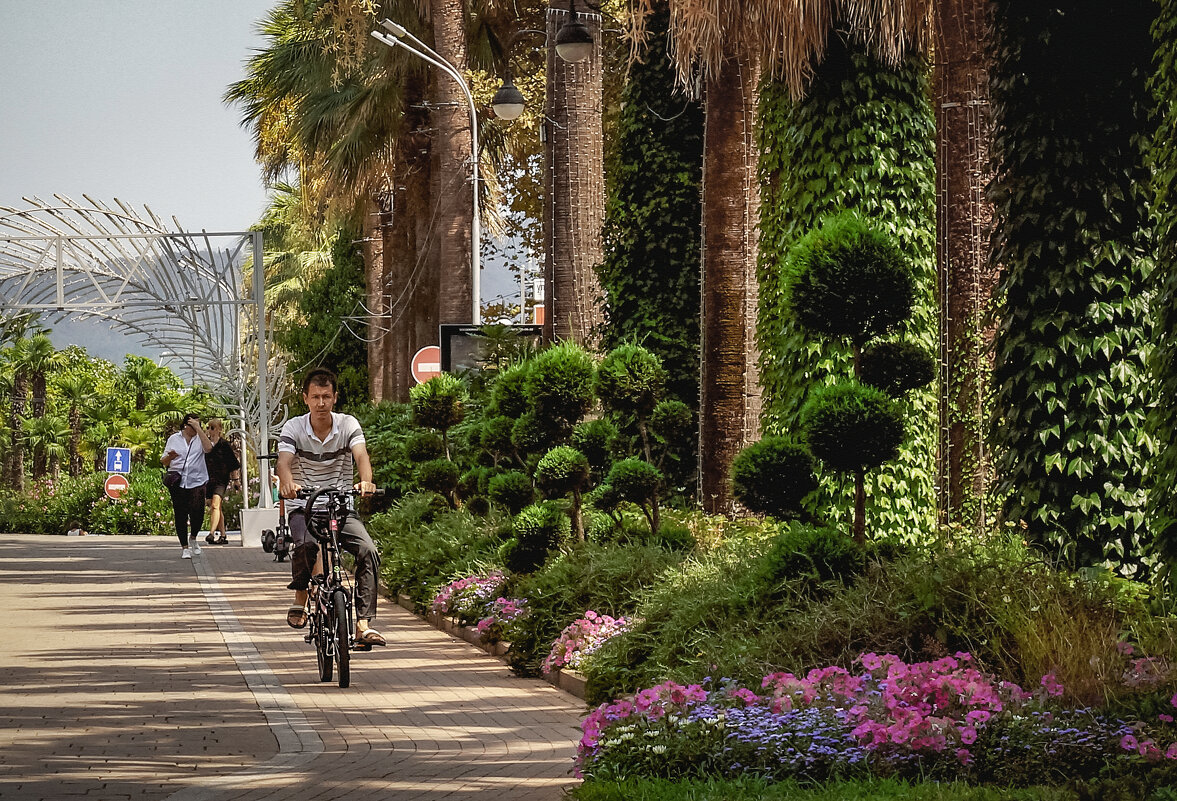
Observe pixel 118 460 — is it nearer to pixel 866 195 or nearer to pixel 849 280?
pixel 866 195

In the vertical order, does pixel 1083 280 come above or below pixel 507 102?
below

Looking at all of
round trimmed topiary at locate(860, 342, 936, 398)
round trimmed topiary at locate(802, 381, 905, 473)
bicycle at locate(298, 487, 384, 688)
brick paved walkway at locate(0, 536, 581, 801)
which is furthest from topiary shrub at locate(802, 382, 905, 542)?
bicycle at locate(298, 487, 384, 688)

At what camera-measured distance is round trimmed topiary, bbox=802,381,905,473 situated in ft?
33.6

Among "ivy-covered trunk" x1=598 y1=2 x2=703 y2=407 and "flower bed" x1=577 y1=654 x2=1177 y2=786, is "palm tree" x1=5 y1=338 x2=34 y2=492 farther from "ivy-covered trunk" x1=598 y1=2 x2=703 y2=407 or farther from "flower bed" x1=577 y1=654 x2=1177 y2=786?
"flower bed" x1=577 y1=654 x2=1177 y2=786

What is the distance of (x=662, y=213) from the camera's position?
61.5 feet

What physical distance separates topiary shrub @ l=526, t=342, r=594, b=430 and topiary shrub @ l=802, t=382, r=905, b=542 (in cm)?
427

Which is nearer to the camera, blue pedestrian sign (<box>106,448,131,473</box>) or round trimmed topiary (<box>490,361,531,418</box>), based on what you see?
round trimmed topiary (<box>490,361,531,418</box>)

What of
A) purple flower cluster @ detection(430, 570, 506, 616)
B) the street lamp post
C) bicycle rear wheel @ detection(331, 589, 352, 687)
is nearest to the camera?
bicycle rear wheel @ detection(331, 589, 352, 687)

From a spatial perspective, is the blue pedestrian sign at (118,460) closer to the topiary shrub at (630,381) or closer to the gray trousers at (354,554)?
the topiary shrub at (630,381)

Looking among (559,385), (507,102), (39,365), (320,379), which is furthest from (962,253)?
(39,365)

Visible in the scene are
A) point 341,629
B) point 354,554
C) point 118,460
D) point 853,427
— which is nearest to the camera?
point 853,427

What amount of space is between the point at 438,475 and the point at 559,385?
4.90 metres

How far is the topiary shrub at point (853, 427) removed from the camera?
10250 millimetres

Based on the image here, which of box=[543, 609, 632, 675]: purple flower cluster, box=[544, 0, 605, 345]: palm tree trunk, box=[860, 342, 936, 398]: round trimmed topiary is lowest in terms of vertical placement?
box=[543, 609, 632, 675]: purple flower cluster
